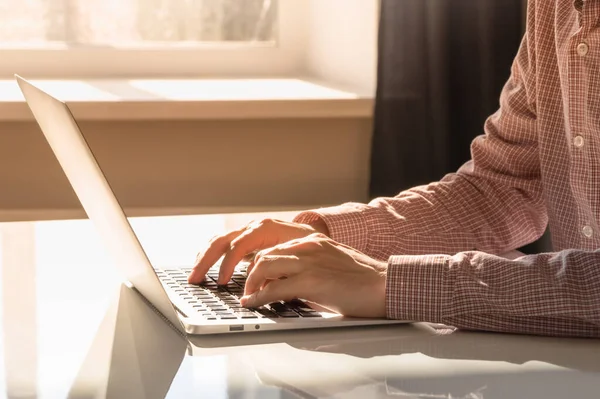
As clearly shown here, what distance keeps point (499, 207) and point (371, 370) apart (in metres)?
0.65

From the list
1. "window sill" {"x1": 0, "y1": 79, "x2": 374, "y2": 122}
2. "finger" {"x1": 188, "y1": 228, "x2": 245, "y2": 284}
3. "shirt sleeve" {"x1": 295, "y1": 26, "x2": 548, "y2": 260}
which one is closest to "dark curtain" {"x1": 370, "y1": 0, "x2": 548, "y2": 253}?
"window sill" {"x1": 0, "y1": 79, "x2": 374, "y2": 122}

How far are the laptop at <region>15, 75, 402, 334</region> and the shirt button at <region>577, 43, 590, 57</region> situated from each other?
507 mm

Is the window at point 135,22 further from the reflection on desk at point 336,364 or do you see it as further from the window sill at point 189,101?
the reflection on desk at point 336,364

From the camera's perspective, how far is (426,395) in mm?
817

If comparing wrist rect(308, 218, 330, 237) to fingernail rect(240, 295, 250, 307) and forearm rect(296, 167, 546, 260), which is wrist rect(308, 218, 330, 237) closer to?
forearm rect(296, 167, 546, 260)

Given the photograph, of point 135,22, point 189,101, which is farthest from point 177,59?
point 189,101

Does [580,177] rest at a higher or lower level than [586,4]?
lower

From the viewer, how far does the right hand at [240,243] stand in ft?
3.86

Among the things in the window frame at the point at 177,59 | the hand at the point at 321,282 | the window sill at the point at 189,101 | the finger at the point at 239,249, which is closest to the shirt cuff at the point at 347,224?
the finger at the point at 239,249

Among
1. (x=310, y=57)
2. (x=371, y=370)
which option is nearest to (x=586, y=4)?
(x=371, y=370)

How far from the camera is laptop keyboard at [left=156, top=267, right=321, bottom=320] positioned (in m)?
1.03

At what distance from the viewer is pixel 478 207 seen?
1471 millimetres

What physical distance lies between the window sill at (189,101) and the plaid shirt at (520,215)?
873mm

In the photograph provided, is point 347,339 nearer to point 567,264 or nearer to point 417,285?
point 417,285
